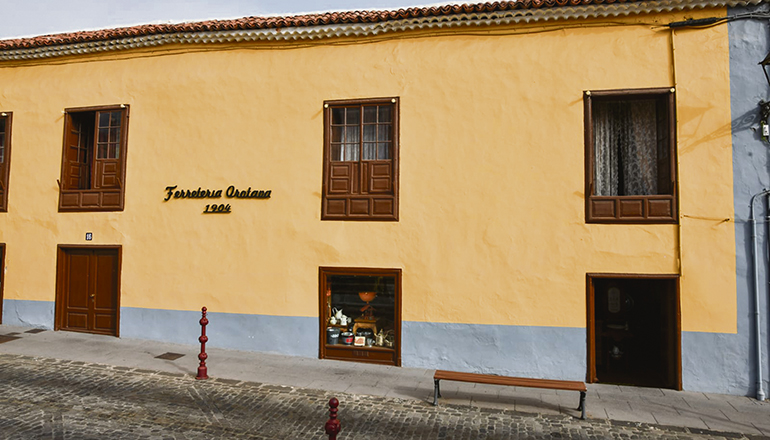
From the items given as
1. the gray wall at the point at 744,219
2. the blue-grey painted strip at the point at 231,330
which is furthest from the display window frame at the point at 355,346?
the gray wall at the point at 744,219

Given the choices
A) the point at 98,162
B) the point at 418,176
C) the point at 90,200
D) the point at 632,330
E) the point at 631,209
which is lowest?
the point at 632,330

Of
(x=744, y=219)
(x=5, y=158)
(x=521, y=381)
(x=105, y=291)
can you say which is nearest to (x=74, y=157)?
(x=5, y=158)

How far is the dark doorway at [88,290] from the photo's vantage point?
11.4m

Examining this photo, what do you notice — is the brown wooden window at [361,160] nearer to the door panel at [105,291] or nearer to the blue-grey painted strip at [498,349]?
the blue-grey painted strip at [498,349]

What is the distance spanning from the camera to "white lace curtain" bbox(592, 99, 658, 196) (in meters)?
9.30

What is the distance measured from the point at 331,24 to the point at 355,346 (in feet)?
22.0

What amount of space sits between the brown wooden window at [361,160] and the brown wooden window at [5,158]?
27.2 ft

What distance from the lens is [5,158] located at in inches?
475

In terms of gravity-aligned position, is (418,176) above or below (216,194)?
above

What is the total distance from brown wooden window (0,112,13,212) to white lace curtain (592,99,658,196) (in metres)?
13.7

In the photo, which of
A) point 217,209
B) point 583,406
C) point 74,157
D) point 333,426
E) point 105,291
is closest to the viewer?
point 333,426

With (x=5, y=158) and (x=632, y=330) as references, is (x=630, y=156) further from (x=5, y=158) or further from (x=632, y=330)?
(x=5, y=158)

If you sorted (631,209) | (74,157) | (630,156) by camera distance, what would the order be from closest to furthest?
1. (631,209)
2. (630,156)
3. (74,157)

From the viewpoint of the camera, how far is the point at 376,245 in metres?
9.86
